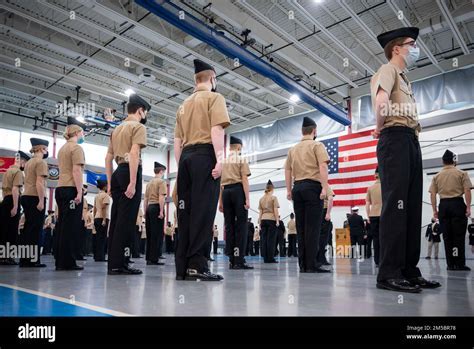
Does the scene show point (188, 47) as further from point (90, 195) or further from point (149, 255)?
point (90, 195)

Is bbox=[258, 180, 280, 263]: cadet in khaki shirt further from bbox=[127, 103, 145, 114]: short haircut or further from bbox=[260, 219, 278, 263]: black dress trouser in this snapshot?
bbox=[127, 103, 145, 114]: short haircut

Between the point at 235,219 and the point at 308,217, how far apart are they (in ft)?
3.99

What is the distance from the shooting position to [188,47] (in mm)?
12242

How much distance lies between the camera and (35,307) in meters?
1.89

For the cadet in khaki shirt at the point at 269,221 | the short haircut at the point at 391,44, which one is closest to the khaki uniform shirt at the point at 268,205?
the cadet in khaki shirt at the point at 269,221

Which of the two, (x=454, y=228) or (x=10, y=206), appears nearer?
(x=454, y=228)

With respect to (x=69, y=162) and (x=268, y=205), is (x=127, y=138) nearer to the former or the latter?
(x=69, y=162)

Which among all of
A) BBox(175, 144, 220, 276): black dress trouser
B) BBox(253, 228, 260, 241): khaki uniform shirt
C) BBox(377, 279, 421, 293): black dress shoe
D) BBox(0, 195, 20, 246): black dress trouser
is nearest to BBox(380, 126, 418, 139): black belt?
BBox(377, 279, 421, 293): black dress shoe

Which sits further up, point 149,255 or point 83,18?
point 83,18

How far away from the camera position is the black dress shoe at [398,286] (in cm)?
250

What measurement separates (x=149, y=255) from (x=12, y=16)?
871cm

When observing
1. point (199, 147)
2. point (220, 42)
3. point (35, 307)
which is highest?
point (220, 42)

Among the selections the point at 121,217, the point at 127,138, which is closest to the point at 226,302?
the point at 121,217
